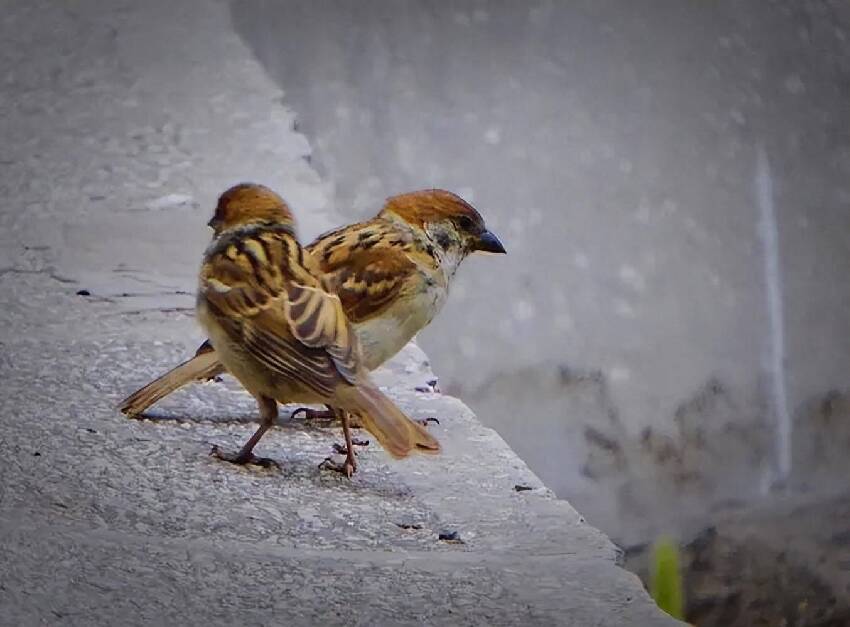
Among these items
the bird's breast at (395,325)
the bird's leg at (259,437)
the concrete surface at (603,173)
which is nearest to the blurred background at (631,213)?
the concrete surface at (603,173)

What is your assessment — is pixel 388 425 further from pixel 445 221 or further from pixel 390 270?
pixel 445 221

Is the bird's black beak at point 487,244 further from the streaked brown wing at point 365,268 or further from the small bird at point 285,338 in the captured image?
the small bird at point 285,338

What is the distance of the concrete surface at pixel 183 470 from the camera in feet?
8.45

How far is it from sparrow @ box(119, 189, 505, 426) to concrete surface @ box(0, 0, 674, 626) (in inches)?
5.2

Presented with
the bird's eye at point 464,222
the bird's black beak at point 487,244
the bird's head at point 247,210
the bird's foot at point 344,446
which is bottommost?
the bird's foot at point 344,446

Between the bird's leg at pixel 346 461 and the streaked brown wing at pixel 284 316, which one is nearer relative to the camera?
the streaked brown wing at pixel 284 316

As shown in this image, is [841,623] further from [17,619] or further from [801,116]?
[17,619]

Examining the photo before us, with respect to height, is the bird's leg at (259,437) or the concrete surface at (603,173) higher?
the concrete surface at (603,173)

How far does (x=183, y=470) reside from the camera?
10.1 feet

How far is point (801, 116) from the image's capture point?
242 inches

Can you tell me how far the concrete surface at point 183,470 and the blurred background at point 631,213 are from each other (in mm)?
949

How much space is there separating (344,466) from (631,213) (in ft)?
9.14

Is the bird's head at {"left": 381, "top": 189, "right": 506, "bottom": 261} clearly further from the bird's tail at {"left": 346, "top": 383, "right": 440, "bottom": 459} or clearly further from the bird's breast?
the bird's tail at {"left": 346, "top": 383, "right": 440, "bottom": 459}

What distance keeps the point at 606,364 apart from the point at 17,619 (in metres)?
3.23
